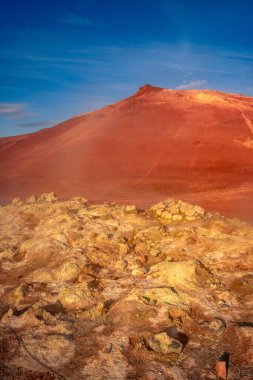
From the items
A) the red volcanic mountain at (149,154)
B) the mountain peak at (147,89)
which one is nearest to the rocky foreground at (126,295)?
the red volcanic mountain at (149,154)

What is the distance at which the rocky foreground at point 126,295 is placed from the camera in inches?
130

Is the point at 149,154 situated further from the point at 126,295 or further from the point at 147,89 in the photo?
the point at 126,295

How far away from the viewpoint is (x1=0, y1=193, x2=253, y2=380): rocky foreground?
10.8ft

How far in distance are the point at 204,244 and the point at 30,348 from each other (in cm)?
319

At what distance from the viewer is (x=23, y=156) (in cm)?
2627

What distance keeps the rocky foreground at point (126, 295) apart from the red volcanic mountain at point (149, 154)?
13.6 feet

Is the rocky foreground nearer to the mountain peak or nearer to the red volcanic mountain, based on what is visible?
the red volcanic mountain

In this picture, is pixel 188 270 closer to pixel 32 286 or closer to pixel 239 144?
pixel 32 286

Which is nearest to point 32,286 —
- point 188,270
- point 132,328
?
point 132,328

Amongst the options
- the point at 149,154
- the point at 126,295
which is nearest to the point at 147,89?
the point at 149,154

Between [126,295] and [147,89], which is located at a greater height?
[147,89]

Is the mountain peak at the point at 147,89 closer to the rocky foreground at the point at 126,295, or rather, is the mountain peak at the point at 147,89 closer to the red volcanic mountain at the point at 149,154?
the red volcanic mountain at the point at 149,154

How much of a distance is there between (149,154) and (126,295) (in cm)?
1780

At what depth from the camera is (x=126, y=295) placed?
14.6 ft
